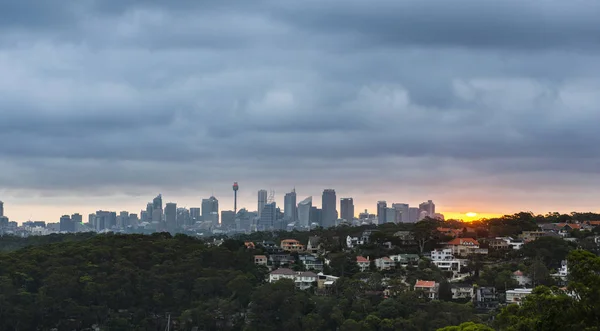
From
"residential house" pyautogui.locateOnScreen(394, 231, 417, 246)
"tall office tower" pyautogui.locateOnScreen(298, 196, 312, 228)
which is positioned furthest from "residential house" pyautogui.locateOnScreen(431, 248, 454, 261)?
"tall office tower" pyautogui.locateOnScreen(298, 196, 312, 228)

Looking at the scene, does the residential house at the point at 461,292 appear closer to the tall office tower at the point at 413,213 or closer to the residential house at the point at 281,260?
the residential house at the point at 281,260

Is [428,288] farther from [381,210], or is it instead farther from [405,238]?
[381,210]

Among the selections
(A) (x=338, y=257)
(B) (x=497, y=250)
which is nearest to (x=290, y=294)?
(A) (x=338, y=257)

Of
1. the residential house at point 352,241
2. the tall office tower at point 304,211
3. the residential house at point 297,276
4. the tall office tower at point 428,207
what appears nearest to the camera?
the residential house at point 297,276

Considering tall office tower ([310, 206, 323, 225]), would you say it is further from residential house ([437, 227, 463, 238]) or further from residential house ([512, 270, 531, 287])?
residential house ([512, 270, 531, 287])

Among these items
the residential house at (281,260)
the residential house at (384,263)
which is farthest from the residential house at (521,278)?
the residential house at (281,260)

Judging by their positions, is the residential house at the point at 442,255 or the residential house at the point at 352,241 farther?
the residential house at the point at 352,241
